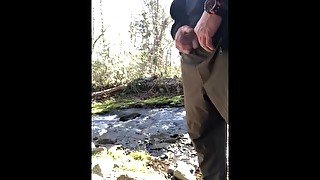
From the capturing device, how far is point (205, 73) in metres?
1.21

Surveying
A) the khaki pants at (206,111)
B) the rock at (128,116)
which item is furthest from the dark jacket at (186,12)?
the rock at (128,116)

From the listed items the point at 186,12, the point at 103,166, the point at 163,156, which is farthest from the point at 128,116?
the point at 186,12

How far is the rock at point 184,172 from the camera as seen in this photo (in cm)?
264

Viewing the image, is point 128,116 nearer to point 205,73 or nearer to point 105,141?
point 105,141

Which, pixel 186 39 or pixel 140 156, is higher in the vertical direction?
pixel 186 39

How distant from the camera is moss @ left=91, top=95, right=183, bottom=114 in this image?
462cm

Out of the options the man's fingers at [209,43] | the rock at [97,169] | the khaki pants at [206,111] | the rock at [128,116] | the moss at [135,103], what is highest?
the man's fingers at [209,43]

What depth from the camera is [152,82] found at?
504 centimetres

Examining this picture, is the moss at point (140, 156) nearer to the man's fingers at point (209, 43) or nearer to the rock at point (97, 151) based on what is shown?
the rock at point (97, 151)

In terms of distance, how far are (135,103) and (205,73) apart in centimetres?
357

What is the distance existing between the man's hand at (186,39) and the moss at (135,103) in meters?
3.31
